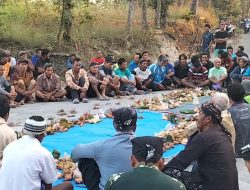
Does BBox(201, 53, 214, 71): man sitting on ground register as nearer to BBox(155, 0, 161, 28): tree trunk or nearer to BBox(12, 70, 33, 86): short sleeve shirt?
BBox(12, 70, 33, 86): short sleeve shirt

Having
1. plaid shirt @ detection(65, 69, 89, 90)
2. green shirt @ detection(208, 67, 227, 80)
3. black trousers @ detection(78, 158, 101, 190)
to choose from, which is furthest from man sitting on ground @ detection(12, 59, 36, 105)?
black trousers @ detection(78, 158, 101, 190)

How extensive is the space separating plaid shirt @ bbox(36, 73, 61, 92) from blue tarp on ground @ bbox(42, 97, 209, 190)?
2592mm

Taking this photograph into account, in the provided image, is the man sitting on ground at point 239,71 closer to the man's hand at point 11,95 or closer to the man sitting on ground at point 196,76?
the man sitting on ground at point 196,76

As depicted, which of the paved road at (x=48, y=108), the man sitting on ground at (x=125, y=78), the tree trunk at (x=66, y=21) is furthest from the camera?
the tree trunk at (x=66, y=21)

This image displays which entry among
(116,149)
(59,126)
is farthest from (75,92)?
(116,149)

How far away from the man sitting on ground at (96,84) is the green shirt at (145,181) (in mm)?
8878

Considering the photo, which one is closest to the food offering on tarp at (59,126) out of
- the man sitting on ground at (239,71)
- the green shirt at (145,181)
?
the green shirt at (145,181)

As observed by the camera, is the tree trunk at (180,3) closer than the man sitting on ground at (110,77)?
No

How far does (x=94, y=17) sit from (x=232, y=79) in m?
7.42

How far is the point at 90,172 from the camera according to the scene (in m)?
4.52

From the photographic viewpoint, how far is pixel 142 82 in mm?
13047

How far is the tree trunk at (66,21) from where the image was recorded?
15769 mm

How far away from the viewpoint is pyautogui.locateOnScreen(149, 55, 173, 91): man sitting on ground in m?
13.3

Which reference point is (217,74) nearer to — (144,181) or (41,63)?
(41,63)
